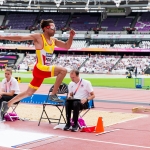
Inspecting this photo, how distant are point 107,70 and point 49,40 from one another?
168 ft

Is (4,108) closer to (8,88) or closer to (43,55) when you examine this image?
(8,88)

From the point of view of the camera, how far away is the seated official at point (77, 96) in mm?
10117

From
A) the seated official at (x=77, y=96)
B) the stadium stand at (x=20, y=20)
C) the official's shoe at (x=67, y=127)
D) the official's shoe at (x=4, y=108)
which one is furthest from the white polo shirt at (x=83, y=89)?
the stadium stand at (x=20, y=20)

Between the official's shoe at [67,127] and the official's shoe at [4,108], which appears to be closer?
the official's shoe at [67,127]

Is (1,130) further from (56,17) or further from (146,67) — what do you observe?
(56,17)

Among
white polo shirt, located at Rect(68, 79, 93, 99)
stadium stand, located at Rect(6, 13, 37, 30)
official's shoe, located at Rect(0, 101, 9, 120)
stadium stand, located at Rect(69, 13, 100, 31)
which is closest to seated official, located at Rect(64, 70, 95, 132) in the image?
white polo shirt, located at Rect(68, 79, 93, 99)

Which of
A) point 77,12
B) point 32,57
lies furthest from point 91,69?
point 77,12

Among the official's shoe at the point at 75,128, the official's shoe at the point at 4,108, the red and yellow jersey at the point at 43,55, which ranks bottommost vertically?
the official's shoe at the point at 75,128

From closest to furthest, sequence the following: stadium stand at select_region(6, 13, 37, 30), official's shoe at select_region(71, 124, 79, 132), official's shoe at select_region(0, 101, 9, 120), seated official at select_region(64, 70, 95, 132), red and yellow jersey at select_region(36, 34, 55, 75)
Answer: red and yellow jersey at select_region(36, 34, 55, 75) → official's shoe at select_region(71, 124, 79, 132) → seated official at select_region(64, 70, 95, 132) → official's shoe at select_region(0, 101, 9, 120) → stadium stand at select_region(6, 13, 37, 30)

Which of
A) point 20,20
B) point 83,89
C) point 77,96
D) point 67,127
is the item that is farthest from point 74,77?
point 20,20

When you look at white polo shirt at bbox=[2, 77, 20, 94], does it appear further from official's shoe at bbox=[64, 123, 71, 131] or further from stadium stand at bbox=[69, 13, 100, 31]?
stadium stand at bbox=[69, 13, 100, 31]

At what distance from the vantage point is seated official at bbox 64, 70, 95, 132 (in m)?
10.1

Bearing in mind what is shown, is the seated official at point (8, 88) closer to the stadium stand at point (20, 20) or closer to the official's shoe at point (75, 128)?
the official's shoe at point (75, 128)

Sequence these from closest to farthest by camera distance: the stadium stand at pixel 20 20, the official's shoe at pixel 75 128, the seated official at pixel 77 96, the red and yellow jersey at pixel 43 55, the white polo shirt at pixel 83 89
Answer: the red and yellow jersey at pixel 43 55 < the official's shoe at pixel 75 128 < the seated official at pixel 77 96 < the white polo shirt at pixel 83 89 < the stadium stand at pixel 20 20
